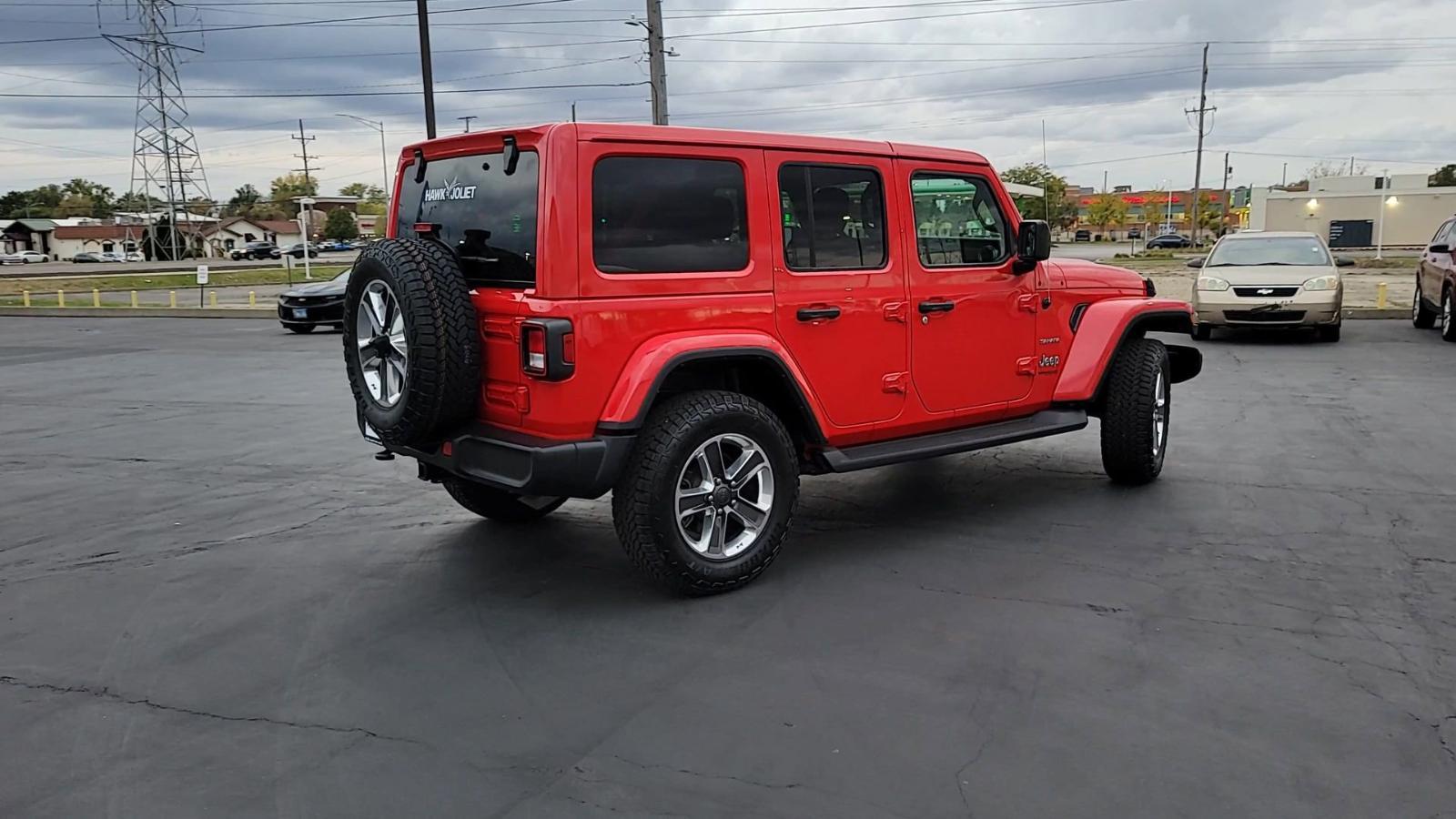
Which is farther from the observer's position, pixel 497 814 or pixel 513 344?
pixel 513 344

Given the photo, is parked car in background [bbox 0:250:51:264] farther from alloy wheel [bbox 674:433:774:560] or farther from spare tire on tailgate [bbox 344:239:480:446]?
alloy wheel [bbox 674:433:774:560]

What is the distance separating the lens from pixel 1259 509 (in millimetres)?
5969

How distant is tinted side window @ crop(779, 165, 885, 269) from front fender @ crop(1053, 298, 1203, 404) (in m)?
1.65

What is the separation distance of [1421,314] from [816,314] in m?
14.6

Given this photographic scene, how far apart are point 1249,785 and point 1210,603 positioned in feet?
5.19

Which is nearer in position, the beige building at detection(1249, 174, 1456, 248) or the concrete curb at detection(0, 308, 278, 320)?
the concrete curb at detection(0, 308, 278, 320)

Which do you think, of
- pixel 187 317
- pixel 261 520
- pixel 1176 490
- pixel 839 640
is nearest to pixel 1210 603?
pixel 839 640

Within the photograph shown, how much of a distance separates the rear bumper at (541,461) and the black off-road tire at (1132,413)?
3.29 metres

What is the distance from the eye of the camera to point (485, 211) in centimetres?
465

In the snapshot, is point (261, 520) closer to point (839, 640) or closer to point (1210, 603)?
point (839, 640)

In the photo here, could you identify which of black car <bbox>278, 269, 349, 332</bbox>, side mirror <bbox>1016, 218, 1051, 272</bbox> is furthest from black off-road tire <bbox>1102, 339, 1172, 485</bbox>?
black car <bbox>278, 269, 349, 332</bbox>

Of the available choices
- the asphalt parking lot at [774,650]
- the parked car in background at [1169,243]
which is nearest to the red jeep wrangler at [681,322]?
the asphalt parking lot at [774,650]

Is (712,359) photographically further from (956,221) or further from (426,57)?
(426,57)

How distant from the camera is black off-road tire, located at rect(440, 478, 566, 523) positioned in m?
5.81
